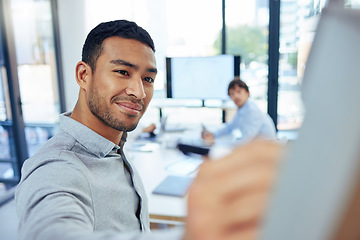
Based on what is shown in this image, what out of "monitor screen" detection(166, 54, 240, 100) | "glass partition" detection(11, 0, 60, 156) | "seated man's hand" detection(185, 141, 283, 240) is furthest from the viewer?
"glass partition" detection(11, 0, 60, 156)

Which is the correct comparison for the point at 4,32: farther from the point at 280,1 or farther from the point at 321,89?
the point at 321,89

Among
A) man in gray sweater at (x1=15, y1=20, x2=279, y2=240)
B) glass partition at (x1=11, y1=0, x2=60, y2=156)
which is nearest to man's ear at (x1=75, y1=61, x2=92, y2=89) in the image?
man in gray sweater at (x1=15, y1=20, x2=279, y2=240)

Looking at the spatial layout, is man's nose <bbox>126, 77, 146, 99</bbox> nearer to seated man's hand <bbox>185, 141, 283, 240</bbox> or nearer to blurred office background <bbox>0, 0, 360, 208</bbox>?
seated man's hand <bbox>185, 141, 283, 240</bbox>

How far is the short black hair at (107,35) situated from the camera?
3.46ft

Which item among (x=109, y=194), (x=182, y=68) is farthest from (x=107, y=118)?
(x=182, y=68)

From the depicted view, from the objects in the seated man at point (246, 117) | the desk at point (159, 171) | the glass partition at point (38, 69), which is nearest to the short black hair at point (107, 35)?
the desk at point (159, 171)

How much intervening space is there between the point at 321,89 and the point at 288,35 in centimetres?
372

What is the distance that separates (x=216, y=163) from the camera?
186 millimetres

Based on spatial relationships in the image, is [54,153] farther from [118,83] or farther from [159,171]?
[159,171]

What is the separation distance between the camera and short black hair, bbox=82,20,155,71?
1.05 m

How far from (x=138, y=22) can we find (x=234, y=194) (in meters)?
4.02

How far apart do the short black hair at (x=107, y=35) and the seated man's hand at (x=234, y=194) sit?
Answer: 3.15 feet

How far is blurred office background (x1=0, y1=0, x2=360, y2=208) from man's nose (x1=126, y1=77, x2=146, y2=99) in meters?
2.27

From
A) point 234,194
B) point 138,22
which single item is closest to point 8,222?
point 138,22
